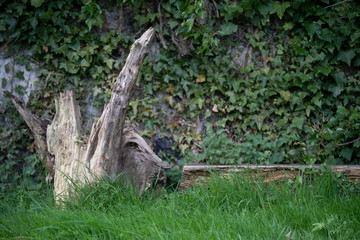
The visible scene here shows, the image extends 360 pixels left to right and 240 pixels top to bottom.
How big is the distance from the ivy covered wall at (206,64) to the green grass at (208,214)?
4.63 ft

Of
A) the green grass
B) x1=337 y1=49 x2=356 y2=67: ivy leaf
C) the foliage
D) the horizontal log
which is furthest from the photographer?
the foliage

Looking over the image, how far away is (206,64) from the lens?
455cm

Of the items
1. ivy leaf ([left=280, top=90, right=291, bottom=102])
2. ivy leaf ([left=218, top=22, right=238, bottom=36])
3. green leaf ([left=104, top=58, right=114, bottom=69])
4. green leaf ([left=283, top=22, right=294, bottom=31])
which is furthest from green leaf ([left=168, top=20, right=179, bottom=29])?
ivy leaf ([left=280, top=90, right=291, bottom=102])

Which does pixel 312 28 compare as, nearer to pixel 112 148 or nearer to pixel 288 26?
pixel 288 26

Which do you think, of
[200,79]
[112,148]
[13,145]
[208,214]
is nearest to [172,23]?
[200,79]

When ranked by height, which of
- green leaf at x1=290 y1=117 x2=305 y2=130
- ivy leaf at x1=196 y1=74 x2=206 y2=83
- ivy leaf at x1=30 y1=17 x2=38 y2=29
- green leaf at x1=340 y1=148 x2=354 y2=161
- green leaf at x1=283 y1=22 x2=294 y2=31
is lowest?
green leaf at x1=340 y1=148 x2=354 y2=161

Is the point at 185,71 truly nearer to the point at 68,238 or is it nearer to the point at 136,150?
the point at 136,150

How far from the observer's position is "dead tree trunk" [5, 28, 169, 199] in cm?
307

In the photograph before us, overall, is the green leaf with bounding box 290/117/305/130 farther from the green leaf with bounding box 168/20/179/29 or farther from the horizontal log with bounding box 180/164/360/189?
the green leaf with bounding box 168/20/179/29

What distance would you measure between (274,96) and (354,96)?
106cm

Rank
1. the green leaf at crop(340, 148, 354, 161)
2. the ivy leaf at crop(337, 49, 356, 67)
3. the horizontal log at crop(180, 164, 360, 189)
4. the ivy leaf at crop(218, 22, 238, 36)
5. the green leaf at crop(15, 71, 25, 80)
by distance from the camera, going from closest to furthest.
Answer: the horizontal log at crop(180, 164, 360, 189)
the green leaf at crop(340, 148, 354, 161)
the ivy leaf at crop(337, 49, 356, 67)
the ivy leaf at crop(218, 22, 238, 36)
the green leaf at crop(15, 71, 25, 80)

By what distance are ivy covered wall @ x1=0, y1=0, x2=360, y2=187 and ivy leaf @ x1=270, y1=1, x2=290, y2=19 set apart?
1 cm

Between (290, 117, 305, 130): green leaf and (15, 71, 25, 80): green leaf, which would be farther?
(15, 71, 25, 80): green leaf

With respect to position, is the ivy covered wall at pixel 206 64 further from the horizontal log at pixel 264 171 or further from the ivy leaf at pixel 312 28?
the horizontal log at pixel 264 171
